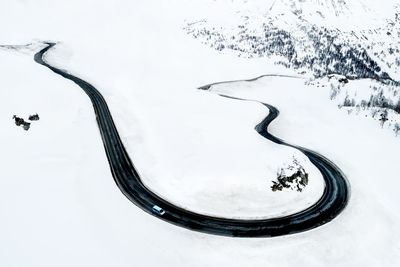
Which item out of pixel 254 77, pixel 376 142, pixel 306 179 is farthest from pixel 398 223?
pixel 254 77

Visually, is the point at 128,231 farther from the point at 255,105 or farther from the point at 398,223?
the point at 255,105

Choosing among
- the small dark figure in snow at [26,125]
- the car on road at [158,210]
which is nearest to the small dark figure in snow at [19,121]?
the small dark figure in snow at [26,125]

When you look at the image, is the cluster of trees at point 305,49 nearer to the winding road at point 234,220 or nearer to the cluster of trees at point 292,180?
the winding road at point 234,220

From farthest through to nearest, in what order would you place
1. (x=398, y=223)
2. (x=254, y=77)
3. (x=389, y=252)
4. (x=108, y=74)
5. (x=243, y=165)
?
(x=254, y=77) < (x=108, y=74) < (x=243, y=165) < (x=398, y=223) < (x=389, y=252)

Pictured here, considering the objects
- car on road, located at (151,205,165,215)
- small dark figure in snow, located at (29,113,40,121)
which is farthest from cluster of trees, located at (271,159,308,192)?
small dark figure in snow, located at (29,113,40,121)

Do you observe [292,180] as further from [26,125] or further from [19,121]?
[19,121]

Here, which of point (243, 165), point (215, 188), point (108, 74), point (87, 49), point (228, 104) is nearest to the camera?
point (215, 188)
